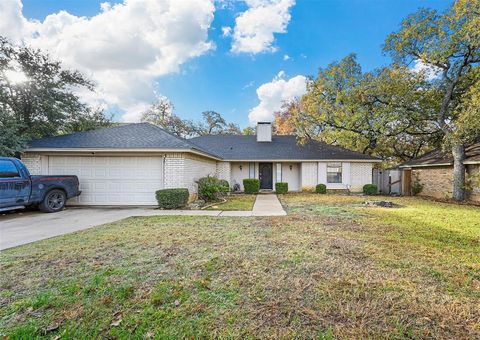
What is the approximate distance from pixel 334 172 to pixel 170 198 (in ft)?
38.8

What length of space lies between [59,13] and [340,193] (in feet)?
58.5

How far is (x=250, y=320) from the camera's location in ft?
7.79

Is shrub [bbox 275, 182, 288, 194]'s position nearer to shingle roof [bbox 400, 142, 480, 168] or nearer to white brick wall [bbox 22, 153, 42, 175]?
shingle roof [bbox 400, 142, 480, 168]

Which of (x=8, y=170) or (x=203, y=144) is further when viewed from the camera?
(x=203, y=144)

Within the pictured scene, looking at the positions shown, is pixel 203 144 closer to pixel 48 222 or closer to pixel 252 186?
pixel 252 186

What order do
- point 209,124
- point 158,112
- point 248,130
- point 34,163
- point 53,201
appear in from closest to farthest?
point 53,201
point 34,163
point 158,112
point 209,124
point 248,130

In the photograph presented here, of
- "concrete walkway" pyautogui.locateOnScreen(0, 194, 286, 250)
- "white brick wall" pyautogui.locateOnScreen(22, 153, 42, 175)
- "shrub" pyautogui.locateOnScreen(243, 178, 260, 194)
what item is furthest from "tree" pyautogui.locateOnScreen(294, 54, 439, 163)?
"white brick wall" pyautogui.locateOnScreen(22, 153, 42, 175)

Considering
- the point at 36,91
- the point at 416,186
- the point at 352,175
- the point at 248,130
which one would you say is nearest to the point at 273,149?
the point at 352,175

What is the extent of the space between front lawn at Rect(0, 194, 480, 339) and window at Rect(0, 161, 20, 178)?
154 inches

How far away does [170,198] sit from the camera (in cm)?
927

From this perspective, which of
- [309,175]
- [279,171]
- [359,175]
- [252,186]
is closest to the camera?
[252,186]

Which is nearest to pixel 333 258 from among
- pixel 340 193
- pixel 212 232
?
pixel 212 232

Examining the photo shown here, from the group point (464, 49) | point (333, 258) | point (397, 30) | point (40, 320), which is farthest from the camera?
point (397, 30)

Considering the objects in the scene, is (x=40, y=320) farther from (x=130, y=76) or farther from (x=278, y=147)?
(x=130, y=76)
